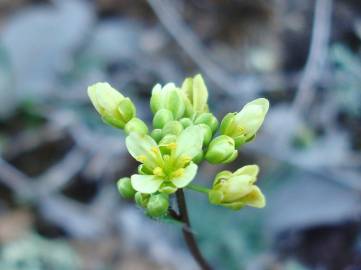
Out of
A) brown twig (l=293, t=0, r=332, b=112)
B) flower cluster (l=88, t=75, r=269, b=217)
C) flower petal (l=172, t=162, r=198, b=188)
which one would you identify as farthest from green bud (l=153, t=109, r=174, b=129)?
brown twig (l=293, t=0, r=332, b=112)

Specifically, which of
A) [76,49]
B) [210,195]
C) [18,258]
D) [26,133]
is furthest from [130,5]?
[210,195]

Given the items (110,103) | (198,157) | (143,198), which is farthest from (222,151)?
(110,103)

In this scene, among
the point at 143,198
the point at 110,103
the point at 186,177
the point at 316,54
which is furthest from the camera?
the point at 316,54

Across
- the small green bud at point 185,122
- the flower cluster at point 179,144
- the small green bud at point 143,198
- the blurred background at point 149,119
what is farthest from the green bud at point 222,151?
the blurred background at point 149,119

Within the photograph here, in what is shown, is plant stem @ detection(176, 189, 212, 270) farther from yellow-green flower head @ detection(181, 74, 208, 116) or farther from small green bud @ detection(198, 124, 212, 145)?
yellow-green flower head @ detection(181, 74, 208, 116)

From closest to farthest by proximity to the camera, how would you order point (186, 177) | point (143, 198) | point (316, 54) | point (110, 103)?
1. point (186, 177)
2. point (143, 198)
3. point (110, 103)
4. point (316, 54)

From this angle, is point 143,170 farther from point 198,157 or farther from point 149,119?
point 149,119

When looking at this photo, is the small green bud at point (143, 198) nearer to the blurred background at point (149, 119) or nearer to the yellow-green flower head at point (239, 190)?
the yellow-green flower head at point (239, 190)
